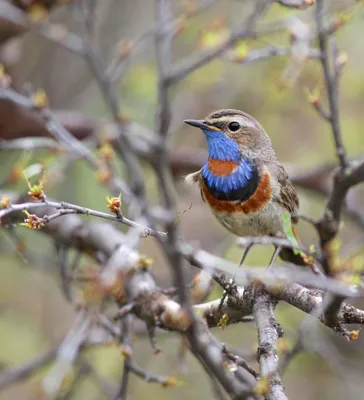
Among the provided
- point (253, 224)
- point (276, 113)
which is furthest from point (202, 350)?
point (276, 113)

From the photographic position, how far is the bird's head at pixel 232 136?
155 inches

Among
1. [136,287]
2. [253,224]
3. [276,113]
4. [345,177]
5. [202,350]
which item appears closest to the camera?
[202,350]

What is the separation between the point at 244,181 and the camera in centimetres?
383

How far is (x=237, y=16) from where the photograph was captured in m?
7.42

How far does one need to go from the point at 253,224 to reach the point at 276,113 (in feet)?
10.4

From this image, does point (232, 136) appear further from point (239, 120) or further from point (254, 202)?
point (254, 202)

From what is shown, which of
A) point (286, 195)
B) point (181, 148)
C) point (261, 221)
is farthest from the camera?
point (181, 148)

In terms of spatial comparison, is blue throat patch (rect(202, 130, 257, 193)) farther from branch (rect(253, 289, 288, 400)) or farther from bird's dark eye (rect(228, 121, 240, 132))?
branch (rect(253, 289, 288, 400))

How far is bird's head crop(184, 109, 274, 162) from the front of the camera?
3.94 meters

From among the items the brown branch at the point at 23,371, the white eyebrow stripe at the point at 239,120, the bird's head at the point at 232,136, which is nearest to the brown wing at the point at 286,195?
the bird's head at the point at 232,136

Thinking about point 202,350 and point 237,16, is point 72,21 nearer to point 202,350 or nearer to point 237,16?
point 237,16

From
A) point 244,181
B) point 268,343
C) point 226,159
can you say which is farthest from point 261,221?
point 268,343

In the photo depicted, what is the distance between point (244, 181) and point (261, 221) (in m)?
0.25

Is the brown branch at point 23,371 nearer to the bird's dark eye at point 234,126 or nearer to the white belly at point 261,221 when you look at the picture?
the white belly at point 261,221
